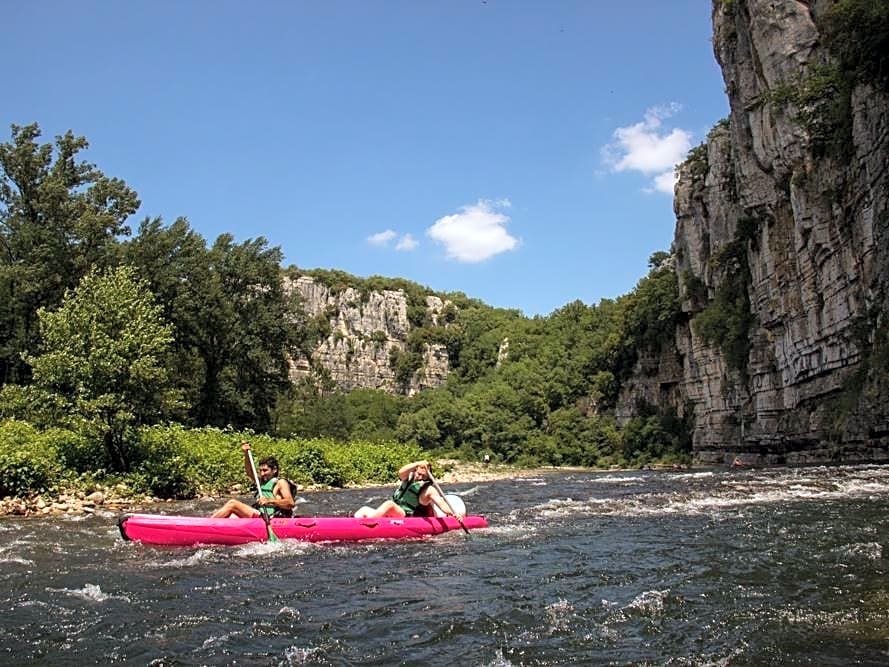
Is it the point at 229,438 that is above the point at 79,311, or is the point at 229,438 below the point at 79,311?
below

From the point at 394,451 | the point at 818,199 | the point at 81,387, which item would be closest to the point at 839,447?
the point at 818,199

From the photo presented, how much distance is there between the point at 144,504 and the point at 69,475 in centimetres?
→ 210

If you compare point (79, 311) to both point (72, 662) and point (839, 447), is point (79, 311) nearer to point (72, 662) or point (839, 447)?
point (72, 662)

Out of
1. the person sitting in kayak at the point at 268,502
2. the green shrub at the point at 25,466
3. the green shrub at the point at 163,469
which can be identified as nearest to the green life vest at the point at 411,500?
the person sitting in kayak at the point at 268,502

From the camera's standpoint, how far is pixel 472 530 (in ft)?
39.4

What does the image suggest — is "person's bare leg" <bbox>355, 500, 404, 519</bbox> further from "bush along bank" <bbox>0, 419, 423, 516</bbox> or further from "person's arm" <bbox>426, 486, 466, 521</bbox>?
"bush along bank" <bbox>0, 419, 423, 516</bbox>

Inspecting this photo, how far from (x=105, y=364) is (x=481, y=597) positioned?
1518cm

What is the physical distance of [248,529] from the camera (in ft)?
34.2

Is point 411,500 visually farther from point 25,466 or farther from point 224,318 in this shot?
point 224,318

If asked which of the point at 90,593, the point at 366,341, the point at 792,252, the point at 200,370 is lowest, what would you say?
A: the point at 90,593

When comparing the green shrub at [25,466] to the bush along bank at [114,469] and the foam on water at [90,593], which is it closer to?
the bush along bank at [114,469]

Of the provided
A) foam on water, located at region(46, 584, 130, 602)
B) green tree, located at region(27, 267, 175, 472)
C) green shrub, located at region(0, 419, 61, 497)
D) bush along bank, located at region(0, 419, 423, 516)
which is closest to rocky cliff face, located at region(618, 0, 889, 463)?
bush along bank, located at region(0, 419, 423, 516)

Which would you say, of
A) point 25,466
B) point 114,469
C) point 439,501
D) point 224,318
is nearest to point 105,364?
point 114,469

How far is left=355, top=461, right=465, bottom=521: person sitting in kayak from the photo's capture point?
11.9 meters
